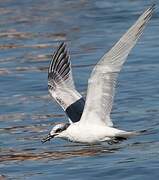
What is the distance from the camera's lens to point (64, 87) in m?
13.4

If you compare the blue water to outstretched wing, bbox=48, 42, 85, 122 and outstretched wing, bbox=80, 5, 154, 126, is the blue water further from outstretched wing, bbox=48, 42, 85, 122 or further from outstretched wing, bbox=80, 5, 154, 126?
outstretched wing, bbox=80, 5, 154, 126

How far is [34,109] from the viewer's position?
17000mm

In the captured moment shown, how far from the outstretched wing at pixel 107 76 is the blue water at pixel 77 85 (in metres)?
1.10

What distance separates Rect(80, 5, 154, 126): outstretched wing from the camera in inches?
468

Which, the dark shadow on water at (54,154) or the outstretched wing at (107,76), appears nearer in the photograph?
the outstretched wing at (107,76)

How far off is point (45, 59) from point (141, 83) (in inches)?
110

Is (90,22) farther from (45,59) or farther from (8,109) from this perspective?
(8,109)

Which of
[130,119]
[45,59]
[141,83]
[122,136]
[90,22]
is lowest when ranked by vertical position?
[122,136]

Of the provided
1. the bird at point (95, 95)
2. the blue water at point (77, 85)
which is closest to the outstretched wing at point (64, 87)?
the bird at point (95, 95)

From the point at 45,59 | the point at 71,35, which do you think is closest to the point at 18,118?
the point at 45,59

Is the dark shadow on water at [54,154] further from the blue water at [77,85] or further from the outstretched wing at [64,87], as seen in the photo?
the outstretched wing at [64,87]

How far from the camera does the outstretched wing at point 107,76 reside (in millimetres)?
11898

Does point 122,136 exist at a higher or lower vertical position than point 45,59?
lower

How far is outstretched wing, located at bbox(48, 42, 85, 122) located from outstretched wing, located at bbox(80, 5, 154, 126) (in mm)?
451
